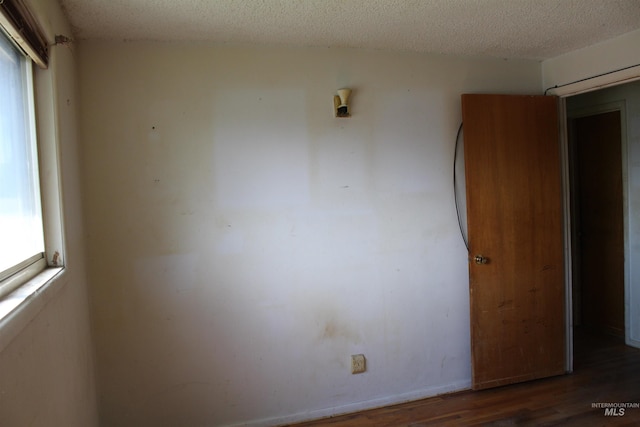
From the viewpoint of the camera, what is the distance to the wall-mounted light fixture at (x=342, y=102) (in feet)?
7.86

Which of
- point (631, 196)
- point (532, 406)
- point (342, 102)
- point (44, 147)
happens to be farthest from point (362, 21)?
point (631, 196)

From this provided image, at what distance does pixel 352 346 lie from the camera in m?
2.52

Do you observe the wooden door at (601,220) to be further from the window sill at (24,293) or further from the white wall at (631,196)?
the window sill at (24,293)

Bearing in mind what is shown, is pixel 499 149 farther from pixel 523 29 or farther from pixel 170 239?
pixel 170 239

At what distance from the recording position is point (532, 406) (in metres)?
2.50

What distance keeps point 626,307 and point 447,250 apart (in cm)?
207

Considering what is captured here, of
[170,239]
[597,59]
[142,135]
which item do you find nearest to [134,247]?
[170,239]

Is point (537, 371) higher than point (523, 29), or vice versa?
point (523, 29)

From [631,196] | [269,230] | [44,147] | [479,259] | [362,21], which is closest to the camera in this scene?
[44,147]

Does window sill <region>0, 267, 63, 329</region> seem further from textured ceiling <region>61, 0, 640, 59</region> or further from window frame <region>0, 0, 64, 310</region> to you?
textured ceiling <region>61, 0, 640, 59</region>

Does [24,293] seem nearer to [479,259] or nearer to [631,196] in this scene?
[479,259]

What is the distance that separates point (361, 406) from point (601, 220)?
9.76 feet

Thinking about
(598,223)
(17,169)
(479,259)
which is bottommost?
(479,259)

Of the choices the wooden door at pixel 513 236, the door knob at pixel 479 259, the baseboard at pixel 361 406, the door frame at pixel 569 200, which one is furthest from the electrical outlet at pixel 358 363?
the door frame at pixel 569 200
